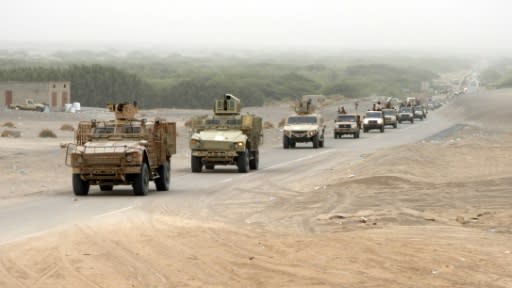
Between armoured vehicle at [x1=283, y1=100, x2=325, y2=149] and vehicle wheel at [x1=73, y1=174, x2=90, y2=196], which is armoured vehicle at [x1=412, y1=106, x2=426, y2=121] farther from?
vehicle wheel at [x1=73, y1=174, x2=90, y2=196]

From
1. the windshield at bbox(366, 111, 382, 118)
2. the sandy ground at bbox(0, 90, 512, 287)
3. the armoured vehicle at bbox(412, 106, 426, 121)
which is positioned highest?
the windshield at bbox(366, 111, 382, 118)

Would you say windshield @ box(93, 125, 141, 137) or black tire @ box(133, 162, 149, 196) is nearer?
black tire @ box(133, 162, 149, 196)

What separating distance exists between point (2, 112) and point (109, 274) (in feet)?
295

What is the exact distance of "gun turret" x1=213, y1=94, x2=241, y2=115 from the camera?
3962 cm

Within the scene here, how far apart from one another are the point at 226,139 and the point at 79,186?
9.97m

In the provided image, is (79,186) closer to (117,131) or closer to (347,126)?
(117,131)

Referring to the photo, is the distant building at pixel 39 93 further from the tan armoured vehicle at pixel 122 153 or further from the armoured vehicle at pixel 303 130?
the tan armoured vehicle at pixel 122 153

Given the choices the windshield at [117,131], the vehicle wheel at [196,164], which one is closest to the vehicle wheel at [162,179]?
the windshield at [117,131]

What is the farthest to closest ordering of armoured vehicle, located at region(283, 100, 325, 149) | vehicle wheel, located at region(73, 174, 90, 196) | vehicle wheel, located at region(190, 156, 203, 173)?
armoured vehicle, located at region(283, 100, 325, 149) → vehicle wheel, located at region(190, 156, 203, 173) → vehicle wheel, located at region(73, 174, 90, 196)

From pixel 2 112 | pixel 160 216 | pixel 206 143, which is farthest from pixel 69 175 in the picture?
pixel 2 112

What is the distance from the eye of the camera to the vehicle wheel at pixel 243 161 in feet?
121

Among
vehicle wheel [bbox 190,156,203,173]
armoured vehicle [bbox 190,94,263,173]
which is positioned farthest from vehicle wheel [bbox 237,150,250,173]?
vehicle wheel [bbox 190,156,203,173]

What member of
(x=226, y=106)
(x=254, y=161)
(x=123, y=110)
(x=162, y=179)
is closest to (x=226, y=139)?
(x=254, y=161)

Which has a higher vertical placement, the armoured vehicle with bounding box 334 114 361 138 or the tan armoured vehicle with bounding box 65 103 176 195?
→ the tan armoured vehicle with bounding box 65 103 176 195
